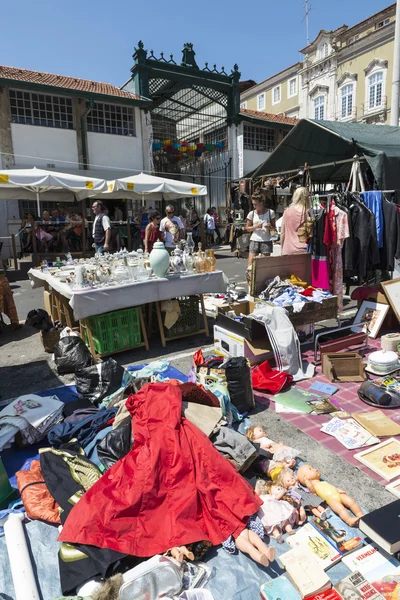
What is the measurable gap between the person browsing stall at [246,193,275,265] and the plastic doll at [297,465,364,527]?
4.18 m

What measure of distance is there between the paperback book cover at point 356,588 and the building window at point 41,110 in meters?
17.2

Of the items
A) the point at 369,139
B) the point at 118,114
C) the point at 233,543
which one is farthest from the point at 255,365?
the point at 118,114

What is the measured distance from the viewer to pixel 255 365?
4523 millimetres

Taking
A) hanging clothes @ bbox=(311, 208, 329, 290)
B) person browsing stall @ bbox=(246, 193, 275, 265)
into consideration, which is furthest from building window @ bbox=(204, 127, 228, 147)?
hanging clothes @ bbox=(311, 208, 329, 290)

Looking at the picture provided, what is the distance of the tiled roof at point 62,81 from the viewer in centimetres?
1488

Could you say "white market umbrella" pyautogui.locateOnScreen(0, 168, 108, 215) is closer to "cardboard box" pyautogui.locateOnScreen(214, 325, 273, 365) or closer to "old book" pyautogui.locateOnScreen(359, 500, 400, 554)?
"cardboard box" pyautogui.locateOnScreen(214, 325, 273, 365)

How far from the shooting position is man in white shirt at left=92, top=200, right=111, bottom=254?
713 cm

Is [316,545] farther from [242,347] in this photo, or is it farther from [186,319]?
[186,319]

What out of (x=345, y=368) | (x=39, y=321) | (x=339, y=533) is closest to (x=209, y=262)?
(x=345, y=368)

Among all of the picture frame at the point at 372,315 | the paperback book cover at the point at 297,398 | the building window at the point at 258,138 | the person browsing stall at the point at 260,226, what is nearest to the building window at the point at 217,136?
the building window at the point at 258,138

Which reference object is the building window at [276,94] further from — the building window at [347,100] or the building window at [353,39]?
the building window at [353,39]

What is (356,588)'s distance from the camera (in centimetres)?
192

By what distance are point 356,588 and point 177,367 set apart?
3114 millimetres

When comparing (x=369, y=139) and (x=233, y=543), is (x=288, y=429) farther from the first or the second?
(x=369, y=139)
